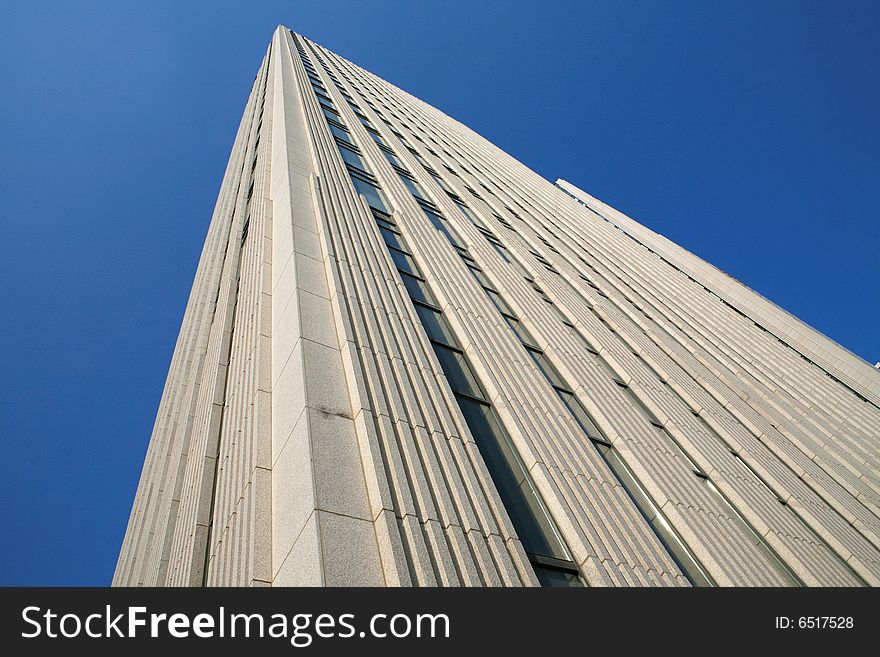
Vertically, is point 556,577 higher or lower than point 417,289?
lower

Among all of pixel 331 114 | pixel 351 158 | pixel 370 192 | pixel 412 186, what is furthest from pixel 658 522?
pixel 331 114

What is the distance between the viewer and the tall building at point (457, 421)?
6609 mm

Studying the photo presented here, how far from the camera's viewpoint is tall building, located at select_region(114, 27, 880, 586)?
6609 millimetres

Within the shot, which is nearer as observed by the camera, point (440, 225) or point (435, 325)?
point (435, 325)

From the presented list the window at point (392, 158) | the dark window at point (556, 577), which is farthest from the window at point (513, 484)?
the window at point (392, 158)

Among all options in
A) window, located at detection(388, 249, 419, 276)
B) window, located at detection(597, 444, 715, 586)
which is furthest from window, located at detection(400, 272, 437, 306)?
window, located at detection(597, 444, 715, 586)

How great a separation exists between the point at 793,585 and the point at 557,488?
184 inches

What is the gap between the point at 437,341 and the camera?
1111cm

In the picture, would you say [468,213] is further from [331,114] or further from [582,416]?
[582,416]

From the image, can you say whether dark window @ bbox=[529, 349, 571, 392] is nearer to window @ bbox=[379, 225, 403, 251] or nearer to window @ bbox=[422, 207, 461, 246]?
window @ bbox=[379, 225, 403, 251]

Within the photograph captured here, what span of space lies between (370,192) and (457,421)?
11023 millimetres

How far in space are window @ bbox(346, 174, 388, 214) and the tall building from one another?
0.39ft

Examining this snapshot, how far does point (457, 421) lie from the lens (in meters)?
8.38

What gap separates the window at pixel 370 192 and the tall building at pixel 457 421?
120 mm
